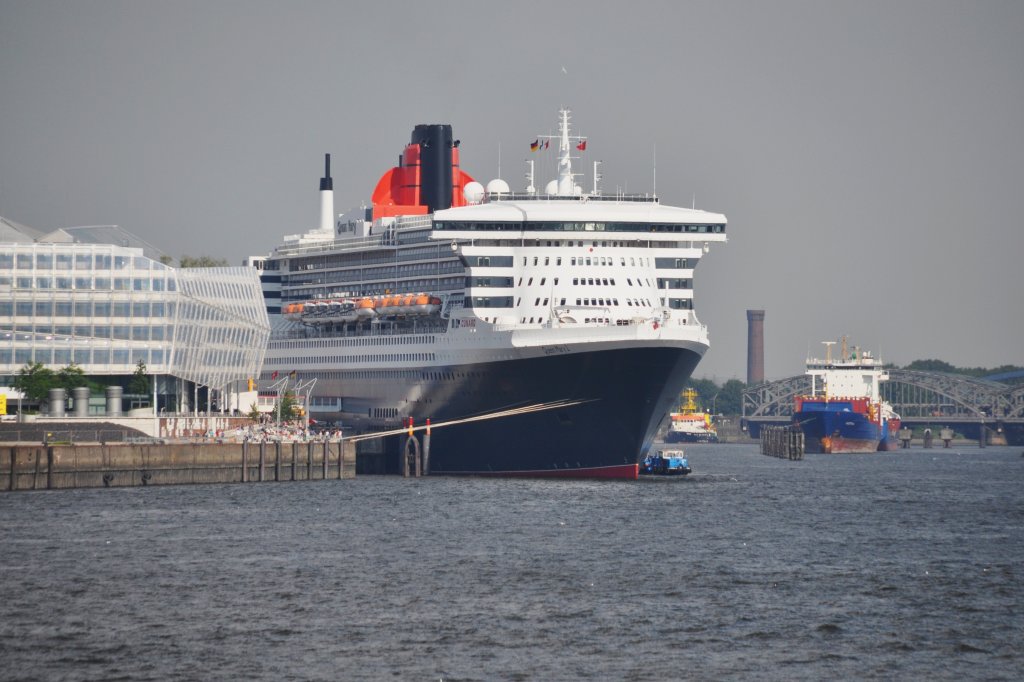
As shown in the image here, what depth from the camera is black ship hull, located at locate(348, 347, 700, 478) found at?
93250mm

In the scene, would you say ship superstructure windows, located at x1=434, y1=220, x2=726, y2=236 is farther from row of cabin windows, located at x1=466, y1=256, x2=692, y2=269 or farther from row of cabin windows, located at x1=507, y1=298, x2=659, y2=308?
row of cabin windows, located at x1=507, y1=298, x2=659, y2=308

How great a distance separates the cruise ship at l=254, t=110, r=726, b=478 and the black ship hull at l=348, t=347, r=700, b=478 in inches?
3.3

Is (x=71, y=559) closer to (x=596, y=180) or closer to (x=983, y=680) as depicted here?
(x=983, y=680)

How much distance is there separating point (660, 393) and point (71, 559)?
42286mm

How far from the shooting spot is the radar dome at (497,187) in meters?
112

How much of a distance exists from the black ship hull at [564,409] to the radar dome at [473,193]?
15106 mm

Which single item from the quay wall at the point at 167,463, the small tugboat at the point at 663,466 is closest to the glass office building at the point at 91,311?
the quay wall at the point at 167,463

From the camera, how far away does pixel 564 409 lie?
94688 mm

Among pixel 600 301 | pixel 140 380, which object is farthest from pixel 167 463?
pixel 600 301

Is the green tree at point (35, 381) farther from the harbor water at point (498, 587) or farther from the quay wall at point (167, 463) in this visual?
the harbor water at point (498, 587)

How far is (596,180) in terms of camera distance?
4151 inches

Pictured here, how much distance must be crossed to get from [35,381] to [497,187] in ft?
96.9

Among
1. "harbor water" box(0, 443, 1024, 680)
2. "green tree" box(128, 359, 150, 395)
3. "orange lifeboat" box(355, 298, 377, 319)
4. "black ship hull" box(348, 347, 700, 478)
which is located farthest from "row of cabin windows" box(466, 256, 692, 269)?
"green tree" box(128, 359, 150, 395)

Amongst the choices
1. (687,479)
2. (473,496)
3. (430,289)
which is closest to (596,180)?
(430,289)
